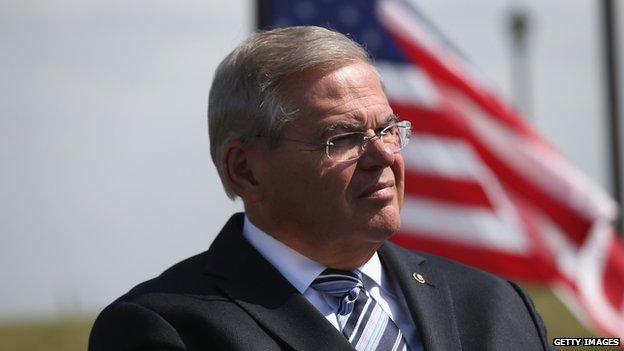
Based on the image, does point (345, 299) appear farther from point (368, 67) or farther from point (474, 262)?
point (474, 262)

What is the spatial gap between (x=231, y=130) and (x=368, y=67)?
471 mm

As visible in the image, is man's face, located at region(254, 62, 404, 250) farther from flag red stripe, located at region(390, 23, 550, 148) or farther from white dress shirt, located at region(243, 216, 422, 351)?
flag red stripe, located at region(390, 23, 550, 148)

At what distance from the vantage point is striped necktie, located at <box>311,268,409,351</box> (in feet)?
12.0

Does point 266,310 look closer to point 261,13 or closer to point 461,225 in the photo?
point 261,13

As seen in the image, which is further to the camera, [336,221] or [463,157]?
[463,157]

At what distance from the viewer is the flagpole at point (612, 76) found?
1013 cm

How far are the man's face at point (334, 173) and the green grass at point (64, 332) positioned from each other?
25.8 feet

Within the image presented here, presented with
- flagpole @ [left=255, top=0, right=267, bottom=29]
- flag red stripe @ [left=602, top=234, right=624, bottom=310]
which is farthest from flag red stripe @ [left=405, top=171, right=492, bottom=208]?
flagpole @ [left=255, top=0, right=267, bottom=29]

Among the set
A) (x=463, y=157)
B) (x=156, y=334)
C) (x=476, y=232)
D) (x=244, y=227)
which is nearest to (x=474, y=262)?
(x=476, y=232)

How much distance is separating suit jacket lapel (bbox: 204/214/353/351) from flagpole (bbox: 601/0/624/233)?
6904 millimetres

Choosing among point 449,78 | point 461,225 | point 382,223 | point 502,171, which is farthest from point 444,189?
point 382,223

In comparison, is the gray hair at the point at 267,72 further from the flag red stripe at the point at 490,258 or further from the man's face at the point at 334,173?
the flag red stripe at the point at 490,258

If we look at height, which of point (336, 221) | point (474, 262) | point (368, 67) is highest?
point (368, 67)

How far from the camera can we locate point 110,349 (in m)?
3.54
